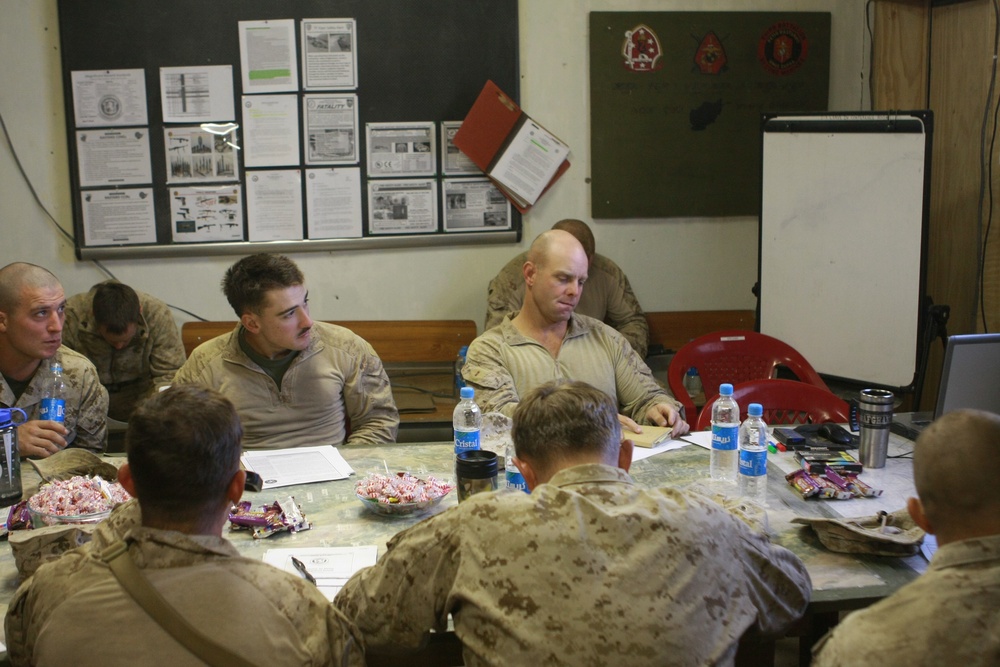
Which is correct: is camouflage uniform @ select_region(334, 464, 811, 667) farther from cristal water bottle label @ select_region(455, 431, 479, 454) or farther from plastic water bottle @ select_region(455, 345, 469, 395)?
plastic water bottle @ select_region(455, 345, 469, 395)

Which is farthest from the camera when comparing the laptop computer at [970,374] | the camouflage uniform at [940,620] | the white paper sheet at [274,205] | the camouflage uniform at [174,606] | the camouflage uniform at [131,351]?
the white paper sheet at [274,205]

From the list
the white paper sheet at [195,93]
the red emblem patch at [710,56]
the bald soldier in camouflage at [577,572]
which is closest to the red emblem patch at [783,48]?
the red emblem patch at [710,56]

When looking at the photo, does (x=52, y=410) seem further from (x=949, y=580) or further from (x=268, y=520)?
(x=949, y=580)

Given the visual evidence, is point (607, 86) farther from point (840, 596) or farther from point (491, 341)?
point (840, 596)

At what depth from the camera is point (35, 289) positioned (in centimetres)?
309

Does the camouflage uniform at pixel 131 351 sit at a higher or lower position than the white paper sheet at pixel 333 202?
lower

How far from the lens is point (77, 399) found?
315cm

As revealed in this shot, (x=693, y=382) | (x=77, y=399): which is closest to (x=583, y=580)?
(x=77, y=399)

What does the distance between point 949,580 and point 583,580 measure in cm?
55

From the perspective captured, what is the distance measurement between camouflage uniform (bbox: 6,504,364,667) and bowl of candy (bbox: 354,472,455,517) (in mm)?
676

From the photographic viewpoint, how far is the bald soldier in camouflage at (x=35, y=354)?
3.06 metres

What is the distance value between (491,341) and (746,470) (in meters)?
1.22

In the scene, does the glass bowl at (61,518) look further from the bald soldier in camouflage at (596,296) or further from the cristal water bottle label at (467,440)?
the bald soldier in camouflage at (596,296)

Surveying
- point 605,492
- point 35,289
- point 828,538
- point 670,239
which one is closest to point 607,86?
point 670,239
